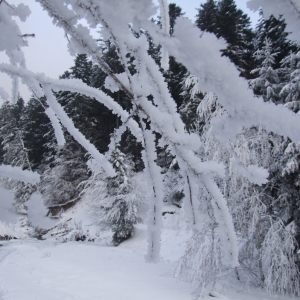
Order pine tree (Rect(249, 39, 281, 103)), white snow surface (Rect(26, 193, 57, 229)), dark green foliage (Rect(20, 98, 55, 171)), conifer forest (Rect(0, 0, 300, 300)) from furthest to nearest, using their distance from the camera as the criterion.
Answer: dark green foliage (Rect(20, 98, 55, 171)), pine tree (Rect(249, 39, 281, 103)), white snow surface (Rect(26, 193, 57, 229)), conifer forest (Rect(0, 0, 300, 300))

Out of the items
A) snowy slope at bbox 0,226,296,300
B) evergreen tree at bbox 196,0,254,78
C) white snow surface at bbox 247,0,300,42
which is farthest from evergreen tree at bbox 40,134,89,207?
white snow surface at bbox 247,0,300,42

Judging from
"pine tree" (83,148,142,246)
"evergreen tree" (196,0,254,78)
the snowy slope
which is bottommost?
the snowy slope

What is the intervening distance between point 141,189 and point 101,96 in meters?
13.2

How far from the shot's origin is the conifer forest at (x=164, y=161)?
0.40 m

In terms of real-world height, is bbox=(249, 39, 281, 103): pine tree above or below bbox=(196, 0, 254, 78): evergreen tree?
below

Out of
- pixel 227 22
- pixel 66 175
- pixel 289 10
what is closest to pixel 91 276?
pixel 289 10

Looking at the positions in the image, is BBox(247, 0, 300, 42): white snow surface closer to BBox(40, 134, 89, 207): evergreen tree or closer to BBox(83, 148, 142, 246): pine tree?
BBox(83, 148, 142, 246): pine tree

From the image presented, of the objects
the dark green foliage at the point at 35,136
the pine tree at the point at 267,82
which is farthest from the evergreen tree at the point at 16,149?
the pine tree at the point at 267,82

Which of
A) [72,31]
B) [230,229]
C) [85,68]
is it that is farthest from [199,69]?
[85,68]

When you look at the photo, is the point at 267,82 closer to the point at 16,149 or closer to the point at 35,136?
the point at 16,149

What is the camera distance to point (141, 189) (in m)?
13.5

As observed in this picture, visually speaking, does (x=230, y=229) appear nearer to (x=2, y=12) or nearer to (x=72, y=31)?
(x=72, y=31)

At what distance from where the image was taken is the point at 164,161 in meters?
15.5

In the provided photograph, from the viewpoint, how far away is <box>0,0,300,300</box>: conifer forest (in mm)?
397
